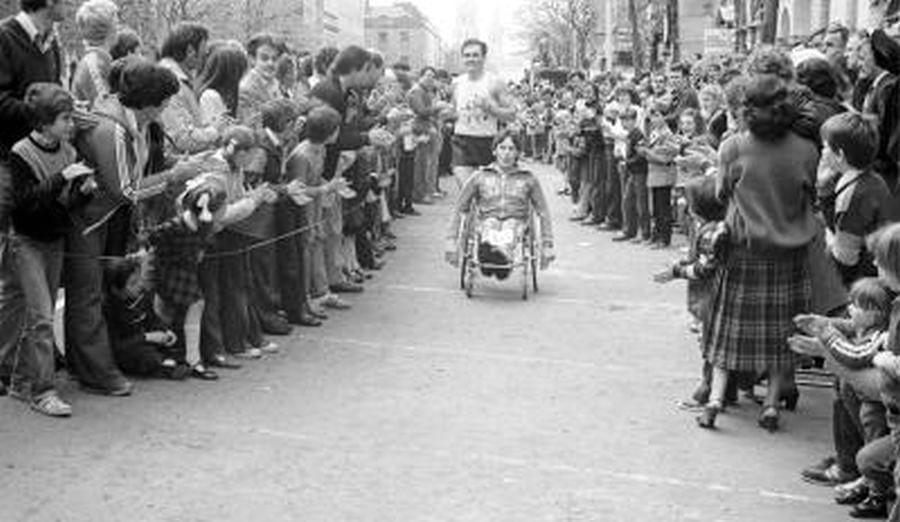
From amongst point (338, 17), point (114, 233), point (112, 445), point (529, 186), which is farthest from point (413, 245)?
point (338, 17)

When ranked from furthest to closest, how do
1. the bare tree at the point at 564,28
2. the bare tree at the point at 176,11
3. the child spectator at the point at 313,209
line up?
the bare tree at the point at 564,28, the bare tree at the point at 176,11, the child spectator at the point at 313,209

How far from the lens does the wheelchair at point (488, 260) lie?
11375mm

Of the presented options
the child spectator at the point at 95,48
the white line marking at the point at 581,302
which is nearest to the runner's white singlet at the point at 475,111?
the white line marking at the point at 581,302

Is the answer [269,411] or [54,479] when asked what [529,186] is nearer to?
[269,411]

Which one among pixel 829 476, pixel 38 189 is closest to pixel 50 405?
pixel 38 189

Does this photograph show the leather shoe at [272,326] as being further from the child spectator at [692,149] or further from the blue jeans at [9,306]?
the child spectator at [692,149]

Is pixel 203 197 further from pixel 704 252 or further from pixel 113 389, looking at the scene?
pixel 704 252

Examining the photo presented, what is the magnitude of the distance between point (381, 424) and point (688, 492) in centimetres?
180

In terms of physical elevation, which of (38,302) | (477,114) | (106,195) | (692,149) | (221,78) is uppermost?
(221,78)

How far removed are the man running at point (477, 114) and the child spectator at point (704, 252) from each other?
5569mm

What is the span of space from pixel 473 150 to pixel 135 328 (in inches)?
255

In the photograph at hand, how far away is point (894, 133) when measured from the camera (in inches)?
281

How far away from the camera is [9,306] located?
7.11 metres

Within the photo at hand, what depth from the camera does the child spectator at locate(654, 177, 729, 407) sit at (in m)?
7.37
